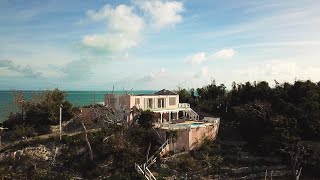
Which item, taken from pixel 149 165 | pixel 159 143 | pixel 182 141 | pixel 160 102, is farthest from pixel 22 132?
pixel 160 102

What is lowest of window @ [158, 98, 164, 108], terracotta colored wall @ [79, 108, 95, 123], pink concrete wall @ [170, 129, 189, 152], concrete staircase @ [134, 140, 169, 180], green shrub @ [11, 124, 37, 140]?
concrete staircase @ [134, 140, 169, 180]

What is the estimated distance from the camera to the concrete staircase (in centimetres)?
2941

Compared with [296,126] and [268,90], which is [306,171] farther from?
[268,90]

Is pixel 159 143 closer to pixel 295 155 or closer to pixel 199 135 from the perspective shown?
pixel 199 135

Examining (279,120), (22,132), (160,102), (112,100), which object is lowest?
(22,132)

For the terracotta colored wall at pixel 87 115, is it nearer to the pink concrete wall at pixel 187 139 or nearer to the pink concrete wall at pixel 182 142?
the pink concrete wall at pixel 187 139

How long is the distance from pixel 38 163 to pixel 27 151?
1.63 m

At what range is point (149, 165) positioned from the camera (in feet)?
102

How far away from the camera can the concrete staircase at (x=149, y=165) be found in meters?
29.4

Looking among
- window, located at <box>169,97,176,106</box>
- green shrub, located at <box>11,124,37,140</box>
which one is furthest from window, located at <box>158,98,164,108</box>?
green shrub, located at <box>11,124,37,140</box>

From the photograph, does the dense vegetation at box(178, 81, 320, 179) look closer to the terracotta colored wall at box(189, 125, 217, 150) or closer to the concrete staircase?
the terracotta colored wall at box(189, 125, 217, 150)

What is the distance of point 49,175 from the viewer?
93.4 ft

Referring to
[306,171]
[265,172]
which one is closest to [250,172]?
[265,172]

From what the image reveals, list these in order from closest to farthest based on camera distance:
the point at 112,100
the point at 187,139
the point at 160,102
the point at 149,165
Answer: the point at 149,165
the point at 187,139
the point at 112,100
the point at 160,102
